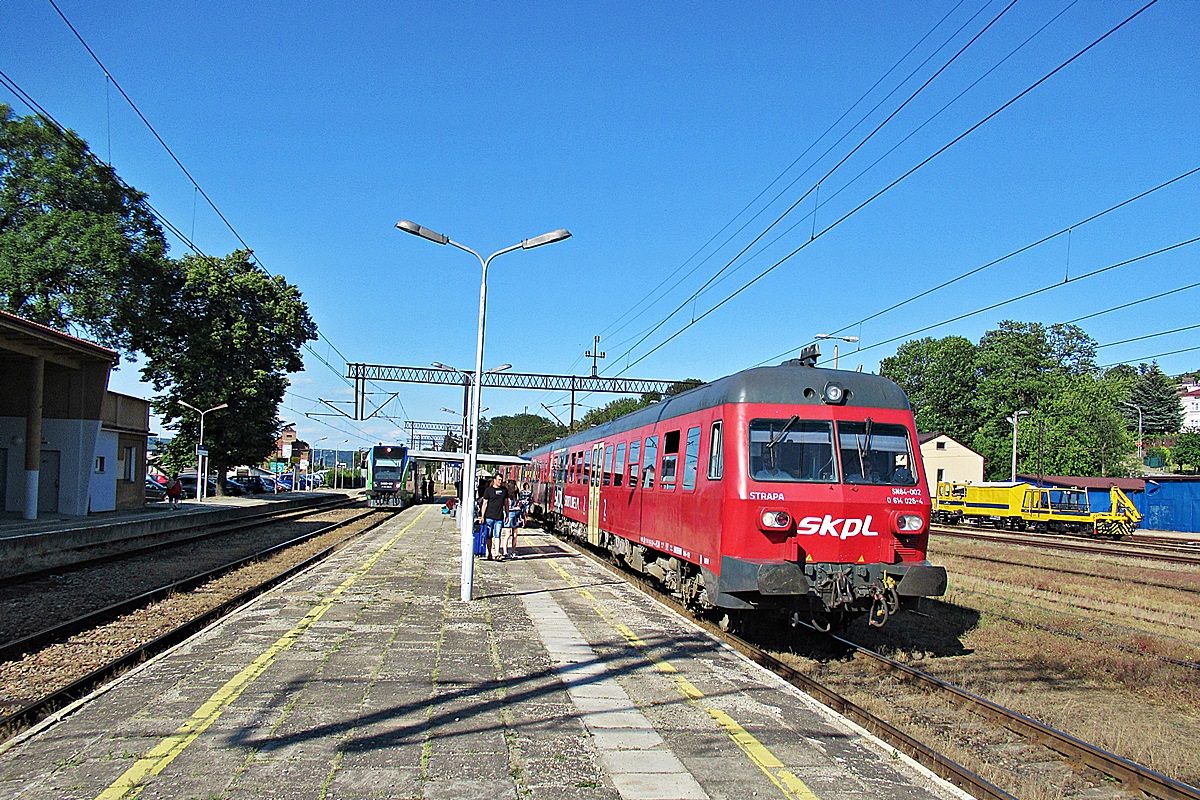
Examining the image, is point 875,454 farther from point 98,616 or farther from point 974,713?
point 98,616

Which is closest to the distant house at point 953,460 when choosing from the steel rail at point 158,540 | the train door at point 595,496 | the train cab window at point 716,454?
the steel rail at point 158,540

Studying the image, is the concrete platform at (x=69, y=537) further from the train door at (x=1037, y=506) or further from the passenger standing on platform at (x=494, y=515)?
the train door at (x=1037, y=506)

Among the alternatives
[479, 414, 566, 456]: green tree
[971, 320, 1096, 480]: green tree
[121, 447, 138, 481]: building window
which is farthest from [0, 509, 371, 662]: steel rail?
[479, 414, 566, 456]: green tree

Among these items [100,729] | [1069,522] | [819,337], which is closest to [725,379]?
[100,729]

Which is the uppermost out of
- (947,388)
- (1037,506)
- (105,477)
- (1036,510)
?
(947,388)

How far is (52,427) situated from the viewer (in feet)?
92.9

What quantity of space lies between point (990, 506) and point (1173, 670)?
112 feet

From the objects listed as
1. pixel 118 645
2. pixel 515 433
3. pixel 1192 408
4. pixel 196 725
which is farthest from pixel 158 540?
pixel 1192 408

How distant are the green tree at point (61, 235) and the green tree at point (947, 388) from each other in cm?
5692

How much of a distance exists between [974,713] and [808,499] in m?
2.52

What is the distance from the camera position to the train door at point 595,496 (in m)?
18.5

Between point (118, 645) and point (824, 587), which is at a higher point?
point (824, 587)

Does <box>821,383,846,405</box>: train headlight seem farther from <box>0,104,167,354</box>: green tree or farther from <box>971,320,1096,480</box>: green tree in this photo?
<box>971,320,1096,480</box>: green tree

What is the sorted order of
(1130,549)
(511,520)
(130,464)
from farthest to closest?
(130,464), (1130,549), (511,520)
